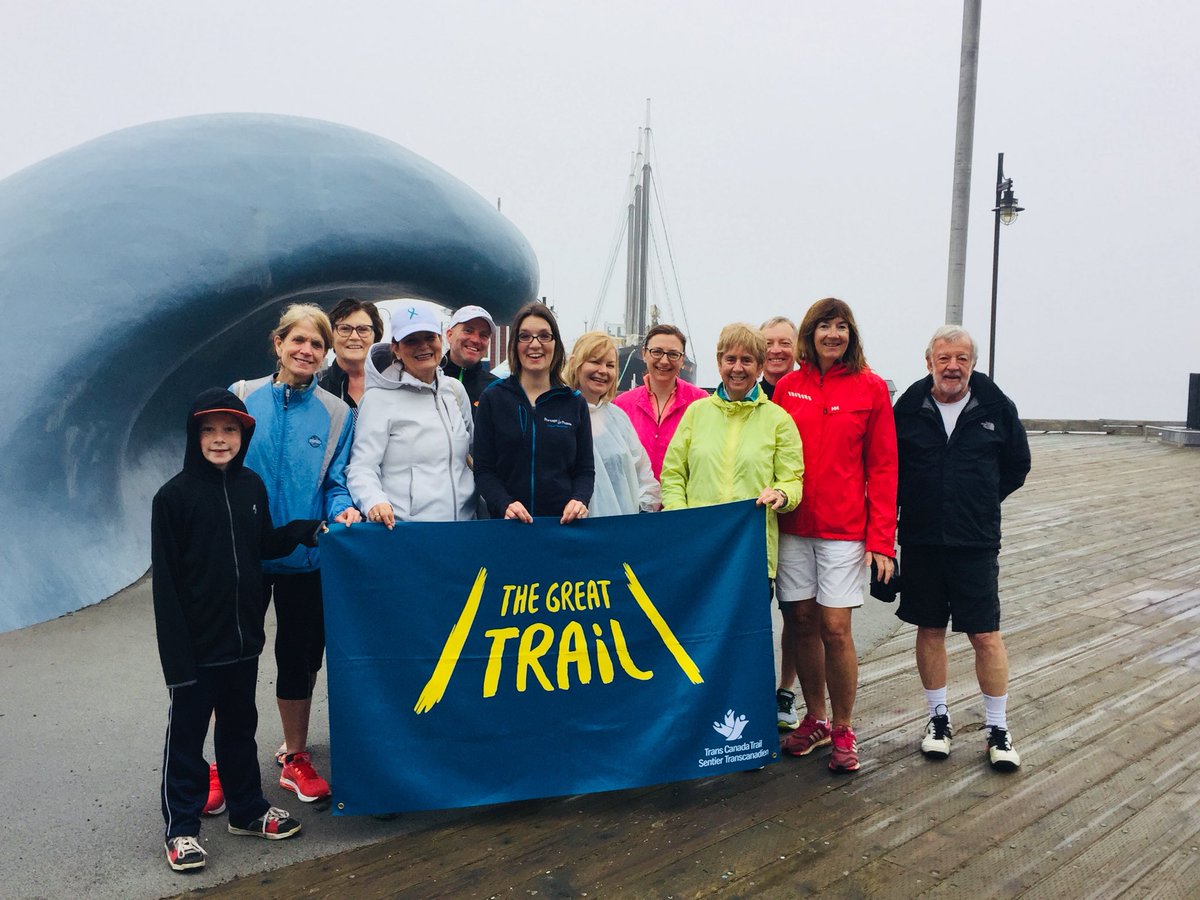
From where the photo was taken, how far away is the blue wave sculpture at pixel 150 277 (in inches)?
247

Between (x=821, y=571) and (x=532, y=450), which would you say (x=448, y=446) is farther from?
(x=821, y=571)

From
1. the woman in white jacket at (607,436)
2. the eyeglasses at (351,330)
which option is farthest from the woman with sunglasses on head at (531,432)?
the eyeglasses at (351,330)

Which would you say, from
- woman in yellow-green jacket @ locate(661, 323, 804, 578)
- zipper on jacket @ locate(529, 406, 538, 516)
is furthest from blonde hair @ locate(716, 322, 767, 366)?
zipper on jacket @ locate(529, 406, 538, 516)

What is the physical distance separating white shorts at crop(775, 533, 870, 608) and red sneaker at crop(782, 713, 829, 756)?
1.98 ft

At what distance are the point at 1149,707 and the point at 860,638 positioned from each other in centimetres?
171

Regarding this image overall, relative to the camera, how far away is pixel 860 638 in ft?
19.2

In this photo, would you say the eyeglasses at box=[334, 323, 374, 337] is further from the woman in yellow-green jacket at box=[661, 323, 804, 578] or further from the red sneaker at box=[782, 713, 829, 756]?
the red sneaker at box=[782, 713, 829, 756]

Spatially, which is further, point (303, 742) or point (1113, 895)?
point (303, 742)

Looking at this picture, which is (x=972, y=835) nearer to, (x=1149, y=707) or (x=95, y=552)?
(x=1149, y=707)

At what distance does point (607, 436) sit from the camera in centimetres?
402

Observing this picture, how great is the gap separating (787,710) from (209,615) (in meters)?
2.75

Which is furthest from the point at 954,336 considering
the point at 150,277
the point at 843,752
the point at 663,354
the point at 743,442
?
the point at 150,277

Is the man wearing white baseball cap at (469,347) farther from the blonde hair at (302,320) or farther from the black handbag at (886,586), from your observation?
the black handbag at (886,586)

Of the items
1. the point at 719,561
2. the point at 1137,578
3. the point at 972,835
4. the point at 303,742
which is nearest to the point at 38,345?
the point at 303,742
